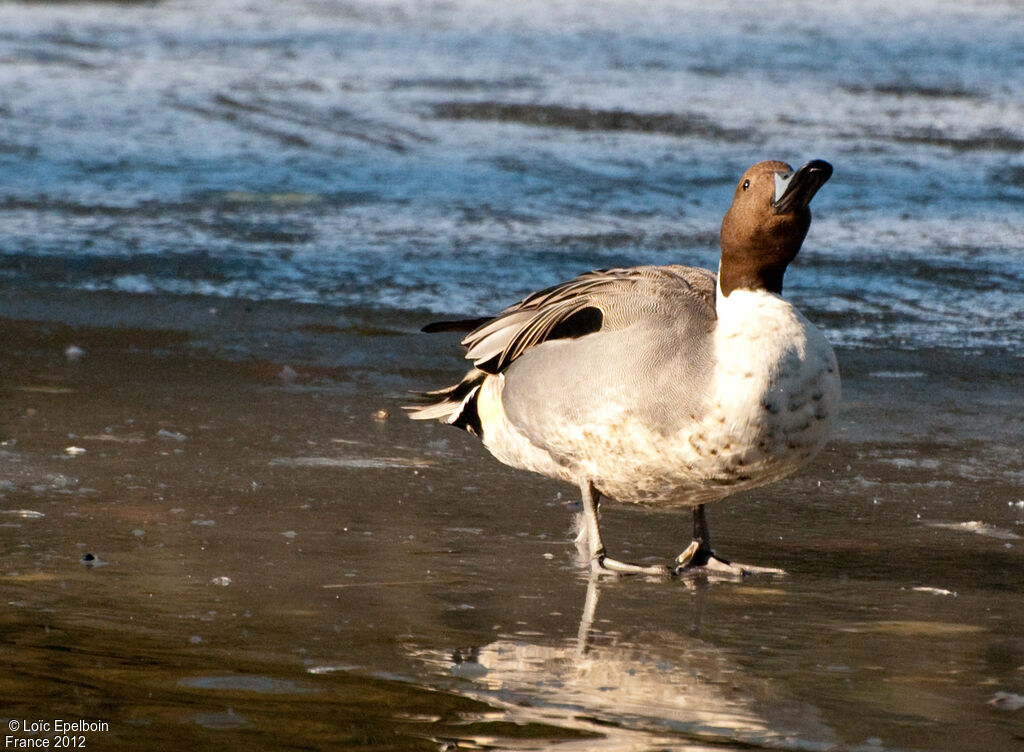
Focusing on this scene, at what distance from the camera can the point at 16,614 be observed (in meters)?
3.61

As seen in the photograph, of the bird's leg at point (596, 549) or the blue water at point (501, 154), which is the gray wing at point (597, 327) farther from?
the blue water at point (501, 154)

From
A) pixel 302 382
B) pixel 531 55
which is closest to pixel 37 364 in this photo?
pixel 302 382

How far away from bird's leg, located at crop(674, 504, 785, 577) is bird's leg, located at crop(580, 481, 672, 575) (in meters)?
0.08

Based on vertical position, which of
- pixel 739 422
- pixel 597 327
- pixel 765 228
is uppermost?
pixel 765 228

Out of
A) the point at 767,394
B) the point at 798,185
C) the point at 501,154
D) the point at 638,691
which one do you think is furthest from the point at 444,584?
the point at 501,154

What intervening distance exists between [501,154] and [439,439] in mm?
6662

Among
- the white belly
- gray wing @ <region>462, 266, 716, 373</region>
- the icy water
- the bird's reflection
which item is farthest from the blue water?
the bird's reflection

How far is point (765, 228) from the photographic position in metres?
4.12

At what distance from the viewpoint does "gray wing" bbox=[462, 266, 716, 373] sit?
4207 mm

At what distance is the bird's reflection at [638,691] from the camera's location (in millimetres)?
3020

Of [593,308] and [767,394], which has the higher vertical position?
[593,308]

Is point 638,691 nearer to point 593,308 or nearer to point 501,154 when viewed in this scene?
point 593,308

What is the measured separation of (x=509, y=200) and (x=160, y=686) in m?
7.55

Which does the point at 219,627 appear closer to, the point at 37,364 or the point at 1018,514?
the point at 1018,514
